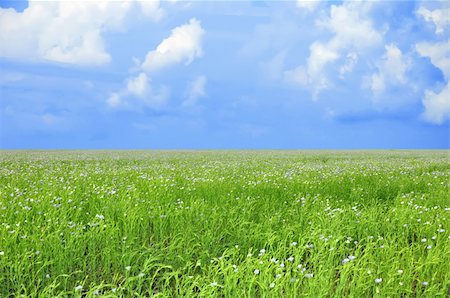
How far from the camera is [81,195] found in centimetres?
962

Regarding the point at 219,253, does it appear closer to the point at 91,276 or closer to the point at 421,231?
the point at 91,276

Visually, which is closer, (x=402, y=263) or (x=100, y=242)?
(x=402, y=263)

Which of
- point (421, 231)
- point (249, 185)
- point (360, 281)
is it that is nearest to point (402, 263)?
point (360, 281)

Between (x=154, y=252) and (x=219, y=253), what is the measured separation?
100 centimetres

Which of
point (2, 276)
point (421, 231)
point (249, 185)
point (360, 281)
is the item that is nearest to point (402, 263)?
point (360, 281)

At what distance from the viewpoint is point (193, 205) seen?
8.09m

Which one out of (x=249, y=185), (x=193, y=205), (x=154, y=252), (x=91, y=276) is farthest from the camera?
(x=249, y=185)

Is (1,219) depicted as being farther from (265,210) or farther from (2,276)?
(265,210)

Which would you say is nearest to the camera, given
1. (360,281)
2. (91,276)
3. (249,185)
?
(360,281)

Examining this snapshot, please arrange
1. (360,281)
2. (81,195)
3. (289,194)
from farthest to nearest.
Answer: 1. (289,194)
2. (81,195)
3. (360,281)

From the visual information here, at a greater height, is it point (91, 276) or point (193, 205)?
point (193, 205)

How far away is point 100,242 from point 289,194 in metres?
5.73

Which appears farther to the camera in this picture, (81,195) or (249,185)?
(249,185)

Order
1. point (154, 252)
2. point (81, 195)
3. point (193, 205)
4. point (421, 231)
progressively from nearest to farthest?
point (154, 252) < point (421, 231) < point (193, 205) < point (81, 195)
